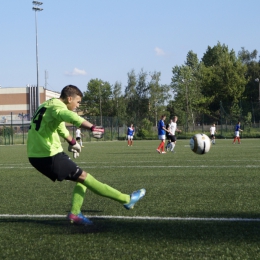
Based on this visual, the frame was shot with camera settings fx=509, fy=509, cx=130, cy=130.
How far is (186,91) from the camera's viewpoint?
7750cm

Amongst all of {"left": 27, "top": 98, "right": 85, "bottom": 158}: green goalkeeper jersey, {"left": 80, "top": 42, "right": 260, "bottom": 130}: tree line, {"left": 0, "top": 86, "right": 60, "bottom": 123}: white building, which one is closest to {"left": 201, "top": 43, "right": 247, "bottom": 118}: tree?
{"left": 80, "top": 42, "right": 260, "bottom": 130}: tree line

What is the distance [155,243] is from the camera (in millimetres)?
4711

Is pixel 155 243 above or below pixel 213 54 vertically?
below

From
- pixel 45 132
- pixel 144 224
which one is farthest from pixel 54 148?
pixel 144 224

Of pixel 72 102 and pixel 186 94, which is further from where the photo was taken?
pixel 186 94

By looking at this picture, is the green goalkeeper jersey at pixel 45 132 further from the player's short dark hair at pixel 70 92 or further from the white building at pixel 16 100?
the white building at pixel 16 100

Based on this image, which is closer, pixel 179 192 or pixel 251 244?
pixel 251 244

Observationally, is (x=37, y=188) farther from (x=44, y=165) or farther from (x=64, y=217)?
(x=44, y=165)

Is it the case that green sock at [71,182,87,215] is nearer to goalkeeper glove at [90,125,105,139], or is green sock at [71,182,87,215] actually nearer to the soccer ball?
goalkeeper glove at [90,125,105,139]

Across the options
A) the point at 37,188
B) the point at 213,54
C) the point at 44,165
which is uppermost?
the point at 213,54

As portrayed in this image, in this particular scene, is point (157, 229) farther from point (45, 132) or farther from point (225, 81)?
point (225, 81)

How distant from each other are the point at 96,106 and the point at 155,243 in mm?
91125

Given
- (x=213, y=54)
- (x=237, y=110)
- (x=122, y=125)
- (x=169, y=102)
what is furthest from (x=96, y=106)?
(x=237, y=110)

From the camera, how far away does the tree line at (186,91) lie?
78.2 meters
